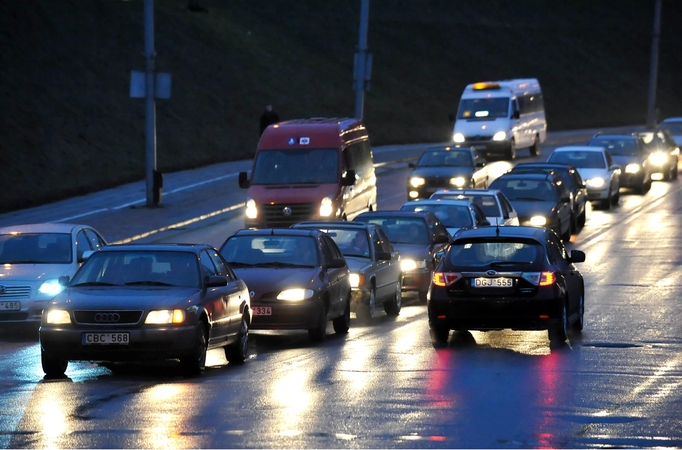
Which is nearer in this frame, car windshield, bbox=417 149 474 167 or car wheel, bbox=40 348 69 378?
car wheel, bbox=40 348 69 378

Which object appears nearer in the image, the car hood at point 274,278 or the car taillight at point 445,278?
the car taillight at point 445,278

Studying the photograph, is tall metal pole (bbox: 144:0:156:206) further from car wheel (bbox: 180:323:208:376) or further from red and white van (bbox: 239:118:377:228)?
car wheel (bbox: 180:323:208:376)

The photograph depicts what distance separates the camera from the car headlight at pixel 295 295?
1713 centimetres

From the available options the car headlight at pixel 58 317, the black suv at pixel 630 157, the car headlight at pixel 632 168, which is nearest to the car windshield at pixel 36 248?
the car headlight at pixel 58 317

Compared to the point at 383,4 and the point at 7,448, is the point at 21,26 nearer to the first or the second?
the point at 383,4

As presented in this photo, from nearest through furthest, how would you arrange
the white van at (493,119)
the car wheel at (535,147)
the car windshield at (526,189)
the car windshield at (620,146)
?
the car windshield at (526,189) < the car windshield at (620,146) < the white van at (493,119) < the car wheel at (535,147)

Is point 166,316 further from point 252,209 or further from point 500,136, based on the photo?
point 500,136

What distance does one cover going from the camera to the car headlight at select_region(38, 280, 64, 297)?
1845 centimetres

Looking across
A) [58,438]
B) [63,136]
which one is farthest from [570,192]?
[58,438]

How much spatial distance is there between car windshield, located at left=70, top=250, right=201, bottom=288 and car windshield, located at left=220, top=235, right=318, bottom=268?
118 inches

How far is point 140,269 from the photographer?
15.0m

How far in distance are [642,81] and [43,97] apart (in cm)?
5261

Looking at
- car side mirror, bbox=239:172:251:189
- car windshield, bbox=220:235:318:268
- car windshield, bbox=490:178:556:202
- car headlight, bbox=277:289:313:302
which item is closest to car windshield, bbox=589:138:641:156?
car windshield, bbox=490:178:556:202

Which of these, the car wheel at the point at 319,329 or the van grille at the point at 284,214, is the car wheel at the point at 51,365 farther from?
the van grille at the point at 284,214
